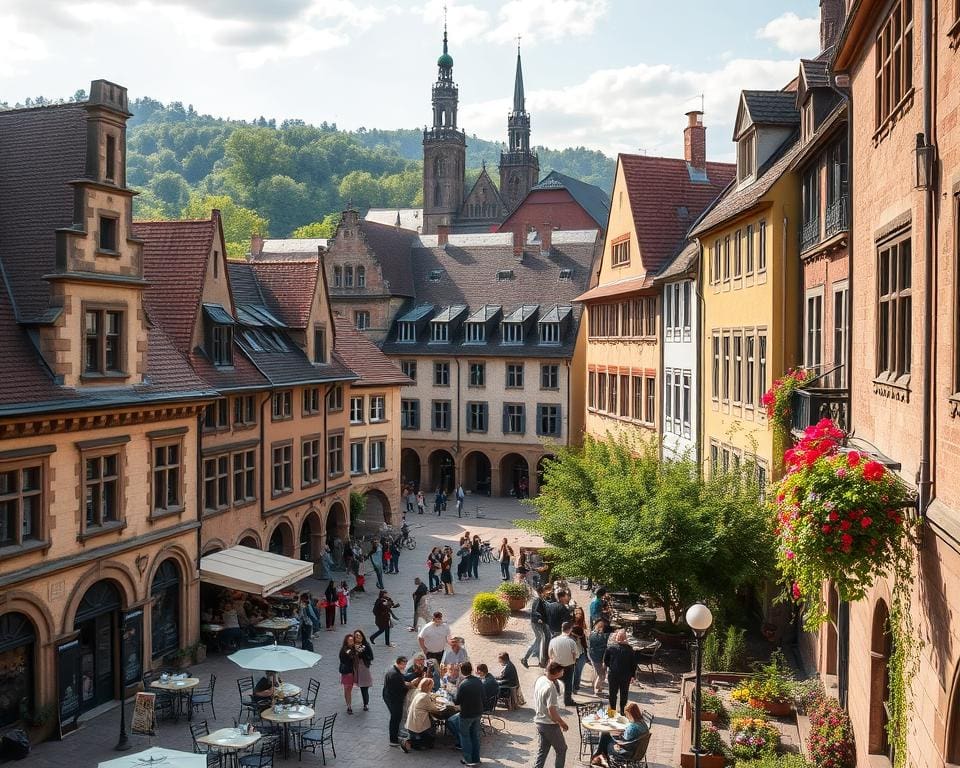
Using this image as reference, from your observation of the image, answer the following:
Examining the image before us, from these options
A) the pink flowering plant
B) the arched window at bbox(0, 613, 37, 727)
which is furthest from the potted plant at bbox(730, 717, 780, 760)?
the arched window at bbox(0, 613, 37, 727)

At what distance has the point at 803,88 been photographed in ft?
79.0

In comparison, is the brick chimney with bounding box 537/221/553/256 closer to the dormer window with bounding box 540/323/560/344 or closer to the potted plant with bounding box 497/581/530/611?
the dormer window with bounding box 540/323/560/344

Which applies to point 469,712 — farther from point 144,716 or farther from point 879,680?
point 879,680

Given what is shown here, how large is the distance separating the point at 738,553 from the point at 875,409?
10.5m

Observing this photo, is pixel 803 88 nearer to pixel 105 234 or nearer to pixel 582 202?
pixel 105 234

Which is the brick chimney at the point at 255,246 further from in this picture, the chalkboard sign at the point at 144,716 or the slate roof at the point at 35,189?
the chalkboard sign at the point at 144,716

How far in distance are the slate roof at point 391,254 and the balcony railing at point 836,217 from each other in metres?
43.8

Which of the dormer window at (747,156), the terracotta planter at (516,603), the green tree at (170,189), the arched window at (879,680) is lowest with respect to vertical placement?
the terracotta planter at (516,603)

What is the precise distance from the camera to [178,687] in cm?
2145

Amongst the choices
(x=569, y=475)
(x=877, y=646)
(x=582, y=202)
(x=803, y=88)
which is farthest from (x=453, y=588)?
(x=582, y=202)

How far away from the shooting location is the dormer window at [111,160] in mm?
24016

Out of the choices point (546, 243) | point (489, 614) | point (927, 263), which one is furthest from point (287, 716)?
point (546, 243)

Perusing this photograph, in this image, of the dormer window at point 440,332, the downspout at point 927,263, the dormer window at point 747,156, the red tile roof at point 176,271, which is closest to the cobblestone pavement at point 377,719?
the red tile roof at point 176,271

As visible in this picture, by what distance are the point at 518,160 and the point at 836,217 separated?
343 ft
